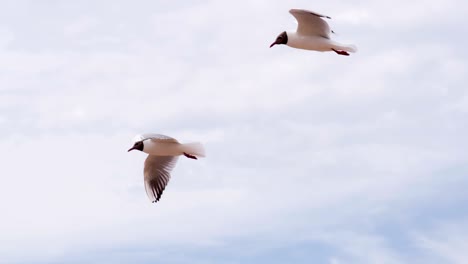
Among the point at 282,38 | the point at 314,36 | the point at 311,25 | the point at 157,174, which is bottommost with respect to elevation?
the point at 157,174

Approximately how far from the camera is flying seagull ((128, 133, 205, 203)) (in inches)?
729

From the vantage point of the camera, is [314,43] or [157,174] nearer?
[314,43]

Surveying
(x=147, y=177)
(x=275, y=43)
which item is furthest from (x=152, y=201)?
(x=275, y=43)

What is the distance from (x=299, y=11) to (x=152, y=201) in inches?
163

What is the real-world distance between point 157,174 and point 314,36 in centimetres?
367

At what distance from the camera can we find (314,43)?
19031mm

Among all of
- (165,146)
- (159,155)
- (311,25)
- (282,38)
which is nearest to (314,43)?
(311,25)

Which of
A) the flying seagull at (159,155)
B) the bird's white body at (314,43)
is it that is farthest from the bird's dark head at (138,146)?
the bird's white body at (314,43)

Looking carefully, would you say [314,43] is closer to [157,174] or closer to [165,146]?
[165,146]

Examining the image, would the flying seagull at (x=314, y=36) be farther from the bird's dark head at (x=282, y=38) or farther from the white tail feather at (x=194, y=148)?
the white tail feather at (x=194, y=148)

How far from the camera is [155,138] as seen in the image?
18406 millimetres

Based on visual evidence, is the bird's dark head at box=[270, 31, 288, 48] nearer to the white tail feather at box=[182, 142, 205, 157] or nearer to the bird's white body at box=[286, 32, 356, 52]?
Result: the bird's white body at box=[286, 32, 356, 52]

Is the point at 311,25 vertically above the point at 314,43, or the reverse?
the point at 311,25

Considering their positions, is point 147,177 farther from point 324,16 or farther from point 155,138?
point 324,16
